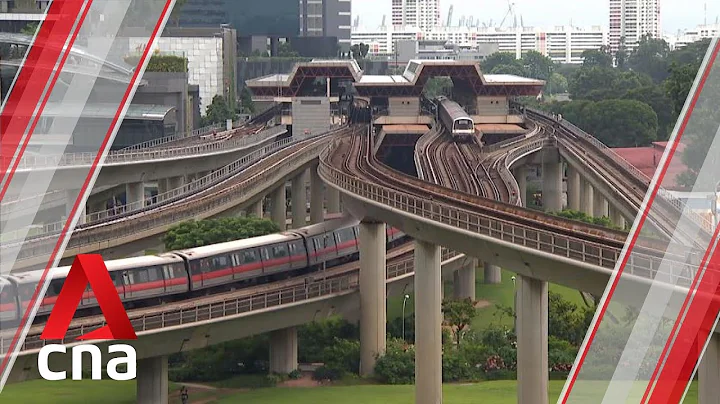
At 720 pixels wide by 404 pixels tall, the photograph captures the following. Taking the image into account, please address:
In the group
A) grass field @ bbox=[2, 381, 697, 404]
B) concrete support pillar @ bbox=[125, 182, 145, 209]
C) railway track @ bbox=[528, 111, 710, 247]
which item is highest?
railway track @ bbox=[528, 111, 710, 247]

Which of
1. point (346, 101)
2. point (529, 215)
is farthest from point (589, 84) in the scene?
point (529, 215)

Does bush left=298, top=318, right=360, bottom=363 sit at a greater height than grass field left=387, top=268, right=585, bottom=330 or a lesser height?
greater

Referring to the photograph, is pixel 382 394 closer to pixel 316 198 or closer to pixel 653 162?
pixel 316 198

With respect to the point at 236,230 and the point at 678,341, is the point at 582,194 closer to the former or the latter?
the point at 236,230

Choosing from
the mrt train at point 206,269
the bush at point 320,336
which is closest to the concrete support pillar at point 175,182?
the mrt train at point 206,269

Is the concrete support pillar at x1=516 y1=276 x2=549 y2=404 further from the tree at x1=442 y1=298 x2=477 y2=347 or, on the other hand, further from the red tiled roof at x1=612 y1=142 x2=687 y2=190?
the red tiled roof at x1=612 y1=142 x2=687 y2=190

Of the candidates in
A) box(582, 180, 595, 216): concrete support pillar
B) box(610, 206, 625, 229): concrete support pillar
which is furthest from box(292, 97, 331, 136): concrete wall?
box(610, 206, 625, 229): concrete support pillar

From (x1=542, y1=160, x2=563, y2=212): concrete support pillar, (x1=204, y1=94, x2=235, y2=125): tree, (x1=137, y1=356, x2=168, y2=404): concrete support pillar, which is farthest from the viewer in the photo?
(x1=204, y1=94, x2=235, y2=125): tree
